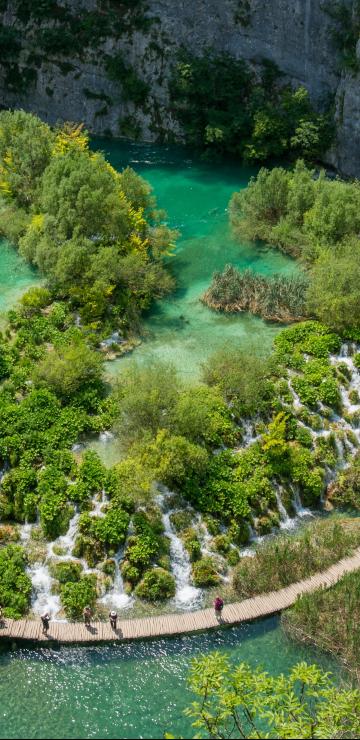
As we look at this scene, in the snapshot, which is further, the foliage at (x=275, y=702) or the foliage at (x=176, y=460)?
the foliage at (x=176, y=460)

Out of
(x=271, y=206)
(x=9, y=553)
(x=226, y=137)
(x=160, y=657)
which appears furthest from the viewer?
(x=226, y=137)

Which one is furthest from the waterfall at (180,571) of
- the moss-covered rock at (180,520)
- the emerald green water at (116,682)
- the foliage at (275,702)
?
the foliage at (275,702)

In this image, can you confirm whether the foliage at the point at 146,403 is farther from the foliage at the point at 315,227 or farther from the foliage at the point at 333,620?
the foliage at the point at 315,227

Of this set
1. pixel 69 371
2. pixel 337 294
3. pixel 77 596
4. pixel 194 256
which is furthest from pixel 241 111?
pixel 77 596

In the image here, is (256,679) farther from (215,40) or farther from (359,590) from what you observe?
(215,40)

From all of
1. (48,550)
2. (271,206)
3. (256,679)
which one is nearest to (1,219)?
(271,206)

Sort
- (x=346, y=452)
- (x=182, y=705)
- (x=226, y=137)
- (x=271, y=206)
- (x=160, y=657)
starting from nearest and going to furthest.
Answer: (x=182, y=705), (x=160, y=657), (x=346, y=452), (x=271, y=206), (x=226, y=137)

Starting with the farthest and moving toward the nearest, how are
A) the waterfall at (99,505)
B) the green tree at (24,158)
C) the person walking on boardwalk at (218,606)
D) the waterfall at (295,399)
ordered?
the green tree at (24,158), the waterfall at (295,399), the waterfall at (99,505), the person walking on boardwalk at (218,606)
